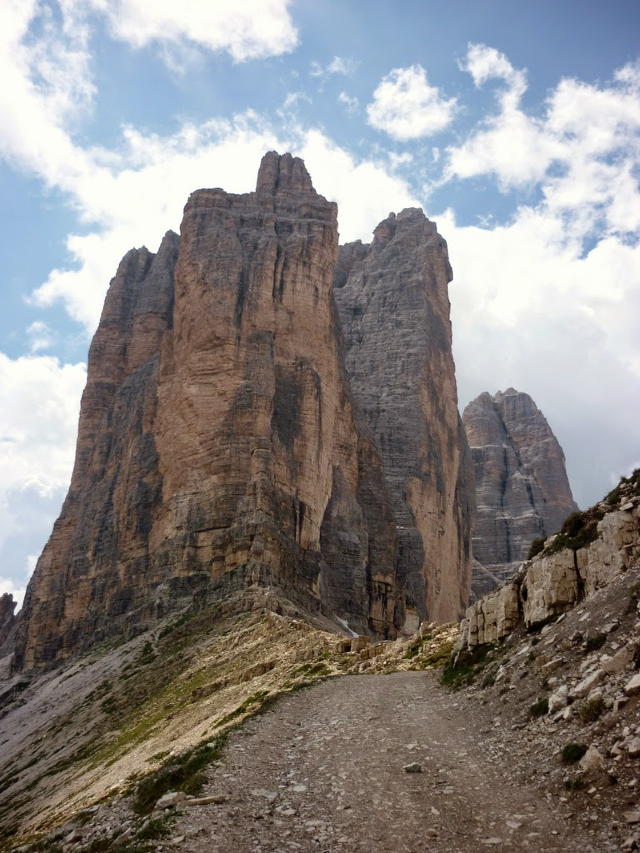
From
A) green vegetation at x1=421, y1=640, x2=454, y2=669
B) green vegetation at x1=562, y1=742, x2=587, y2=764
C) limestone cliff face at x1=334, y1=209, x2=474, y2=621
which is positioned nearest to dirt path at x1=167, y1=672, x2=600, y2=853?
green vegetation at x1=562, y1=742, x2=587, y2=764

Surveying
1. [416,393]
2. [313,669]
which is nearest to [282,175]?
[416,393]

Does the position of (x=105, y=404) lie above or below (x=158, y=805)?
Answer: above

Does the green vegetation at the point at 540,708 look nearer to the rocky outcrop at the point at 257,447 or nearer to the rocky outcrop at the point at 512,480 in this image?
the rocky outcrop at the point at 257,447

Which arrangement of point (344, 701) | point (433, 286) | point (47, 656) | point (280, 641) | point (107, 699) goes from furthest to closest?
point (433, 286) → point (47, 656) → point (107, 699) → point (280, 641) → point (344, 701)

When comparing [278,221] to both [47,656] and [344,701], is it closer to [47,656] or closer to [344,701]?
[47,656]

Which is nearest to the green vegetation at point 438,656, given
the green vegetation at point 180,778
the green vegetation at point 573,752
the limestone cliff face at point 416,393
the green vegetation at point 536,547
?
the green vegetation at point 536,547

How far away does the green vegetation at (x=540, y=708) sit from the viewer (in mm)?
16122

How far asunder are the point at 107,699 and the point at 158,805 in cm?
3972

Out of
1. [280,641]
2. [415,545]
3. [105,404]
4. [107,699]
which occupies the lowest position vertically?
[107,699]

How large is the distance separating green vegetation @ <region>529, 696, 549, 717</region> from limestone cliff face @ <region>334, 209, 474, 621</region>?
7247 cm

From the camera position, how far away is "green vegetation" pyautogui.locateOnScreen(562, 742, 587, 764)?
13.1m

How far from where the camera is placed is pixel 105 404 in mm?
105750

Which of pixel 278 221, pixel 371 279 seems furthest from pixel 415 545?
pixel 371 279

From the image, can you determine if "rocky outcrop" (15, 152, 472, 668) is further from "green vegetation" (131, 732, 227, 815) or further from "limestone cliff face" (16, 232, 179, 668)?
"green vegetation" (131, 732, 227, 815)
